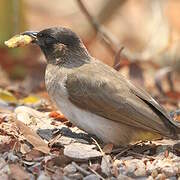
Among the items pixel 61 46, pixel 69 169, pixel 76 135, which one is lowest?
pixel 69 169

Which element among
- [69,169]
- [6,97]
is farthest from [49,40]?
[69,169]

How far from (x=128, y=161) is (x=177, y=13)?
11091 millimetres

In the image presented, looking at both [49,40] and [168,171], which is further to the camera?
[49,40]

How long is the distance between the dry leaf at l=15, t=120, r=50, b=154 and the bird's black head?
2.72ft

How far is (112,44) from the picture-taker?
1204 centimetres

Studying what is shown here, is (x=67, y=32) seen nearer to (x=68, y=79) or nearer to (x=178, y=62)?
(x=68, y=79)

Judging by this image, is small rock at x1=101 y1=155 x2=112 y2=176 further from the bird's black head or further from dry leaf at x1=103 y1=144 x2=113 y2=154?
the bird's black head

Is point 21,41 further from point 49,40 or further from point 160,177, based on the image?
point 160,177

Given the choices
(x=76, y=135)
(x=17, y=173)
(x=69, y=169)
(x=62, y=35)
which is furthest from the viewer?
(x=62, y=35)

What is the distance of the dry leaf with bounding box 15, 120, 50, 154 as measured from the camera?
251 inches

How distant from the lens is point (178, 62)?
499 inches

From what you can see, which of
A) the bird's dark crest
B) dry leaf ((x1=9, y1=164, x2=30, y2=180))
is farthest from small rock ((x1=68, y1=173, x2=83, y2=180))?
the bird's dark crest

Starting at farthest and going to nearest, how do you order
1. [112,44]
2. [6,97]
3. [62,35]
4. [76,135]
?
[112,44] → [6,97] → [62,35] → [76,135]

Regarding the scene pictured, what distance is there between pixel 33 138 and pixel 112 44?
5686mm
